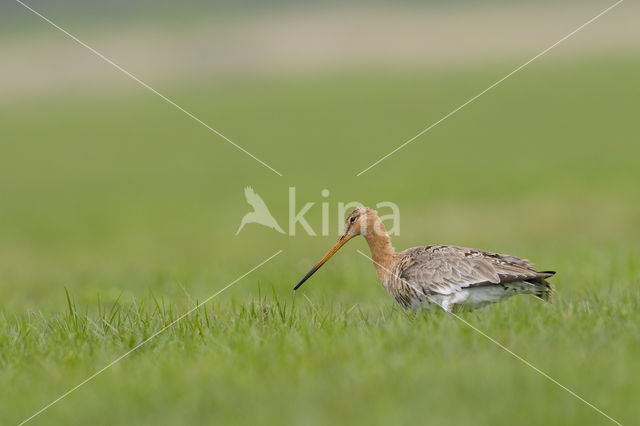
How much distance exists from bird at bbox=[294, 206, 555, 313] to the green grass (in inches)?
9.4

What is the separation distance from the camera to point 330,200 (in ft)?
74.6

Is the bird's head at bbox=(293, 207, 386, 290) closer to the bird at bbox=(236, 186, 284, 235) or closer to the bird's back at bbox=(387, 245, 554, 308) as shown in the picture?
the bird's back at bbox=(387, 245, 554, 308)

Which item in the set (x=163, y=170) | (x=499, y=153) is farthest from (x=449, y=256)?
(x=163, y=170)

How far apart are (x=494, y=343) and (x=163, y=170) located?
27.5 m

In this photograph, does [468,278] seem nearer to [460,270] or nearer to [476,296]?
[460,270]

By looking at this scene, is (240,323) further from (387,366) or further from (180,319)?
(387,366)

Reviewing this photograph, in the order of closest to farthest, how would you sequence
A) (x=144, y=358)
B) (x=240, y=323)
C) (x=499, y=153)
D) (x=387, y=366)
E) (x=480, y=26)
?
(x=387, y=366) → (x=144, y=358) → (x=240, y=323) → (x=499, y=153) → (x=480, y=26)

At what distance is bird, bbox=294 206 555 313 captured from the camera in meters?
7.36

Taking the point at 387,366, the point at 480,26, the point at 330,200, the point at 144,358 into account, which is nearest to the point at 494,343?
the point at 387,366

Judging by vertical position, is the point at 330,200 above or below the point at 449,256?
below

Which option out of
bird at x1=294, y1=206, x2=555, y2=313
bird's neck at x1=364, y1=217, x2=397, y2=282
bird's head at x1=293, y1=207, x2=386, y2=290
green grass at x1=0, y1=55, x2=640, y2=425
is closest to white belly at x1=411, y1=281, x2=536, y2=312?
bird at x1=294, y1=206, x2=555, y2=313

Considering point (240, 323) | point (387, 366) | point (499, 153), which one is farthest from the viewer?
point (499, 153)

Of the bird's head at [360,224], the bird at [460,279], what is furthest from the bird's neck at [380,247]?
the bird at [460,279]

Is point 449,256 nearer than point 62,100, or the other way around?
point 449,256
